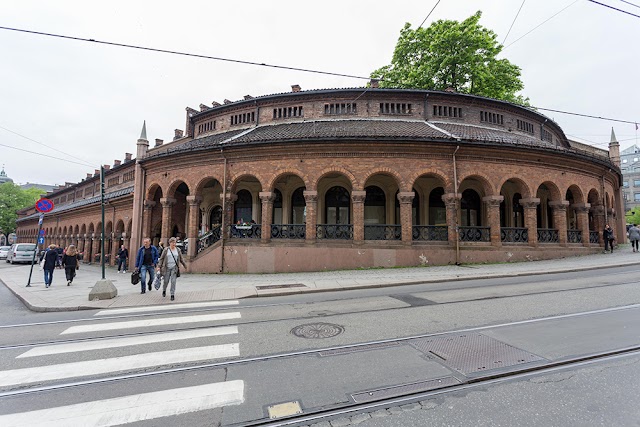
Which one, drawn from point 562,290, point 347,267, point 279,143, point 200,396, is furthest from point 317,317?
point 279,143

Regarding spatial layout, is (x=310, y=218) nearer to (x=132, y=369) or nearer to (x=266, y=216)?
(x=266, y=216)

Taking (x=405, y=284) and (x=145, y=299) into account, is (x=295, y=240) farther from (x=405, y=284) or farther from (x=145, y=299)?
(x=145, y=299)

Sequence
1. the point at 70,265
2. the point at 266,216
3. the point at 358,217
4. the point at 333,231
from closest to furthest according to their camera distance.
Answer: the point at 70,265 < the point at 358,217 < the point at 333,231 < the point at 266,216

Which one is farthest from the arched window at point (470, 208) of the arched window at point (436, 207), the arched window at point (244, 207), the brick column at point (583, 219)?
the arched window at point (244, 207)

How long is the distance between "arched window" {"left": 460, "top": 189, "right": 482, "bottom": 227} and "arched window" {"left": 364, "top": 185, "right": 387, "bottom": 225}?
505 centimetres

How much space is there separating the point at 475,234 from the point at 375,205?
→ 18.7 ft

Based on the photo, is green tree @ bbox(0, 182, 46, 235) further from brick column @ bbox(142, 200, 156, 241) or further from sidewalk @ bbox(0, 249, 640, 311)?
sidewalk @ bbox(0, 249, 640, 311)

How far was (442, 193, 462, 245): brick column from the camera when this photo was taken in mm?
16094

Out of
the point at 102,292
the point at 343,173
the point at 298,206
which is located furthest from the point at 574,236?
the point at 102,292

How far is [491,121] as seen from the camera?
2131cm

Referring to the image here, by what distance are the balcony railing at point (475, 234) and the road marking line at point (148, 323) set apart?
42.4 feet

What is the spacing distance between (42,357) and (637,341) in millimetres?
9636

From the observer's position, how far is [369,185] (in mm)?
19125

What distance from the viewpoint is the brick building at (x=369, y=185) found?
1609 cm
